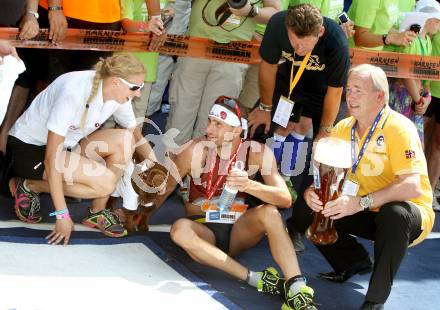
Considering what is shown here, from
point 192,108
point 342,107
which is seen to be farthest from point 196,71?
point 342,107

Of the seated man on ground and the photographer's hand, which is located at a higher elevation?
the photographer's hand

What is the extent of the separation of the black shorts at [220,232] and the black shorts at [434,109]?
8.51 ft

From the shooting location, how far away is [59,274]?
420 cm

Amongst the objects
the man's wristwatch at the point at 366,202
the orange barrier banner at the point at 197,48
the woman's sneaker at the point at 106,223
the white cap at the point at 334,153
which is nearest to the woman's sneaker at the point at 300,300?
the man's wristwatch at the point at 366,202

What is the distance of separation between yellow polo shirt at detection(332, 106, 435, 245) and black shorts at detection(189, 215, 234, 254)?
788mm

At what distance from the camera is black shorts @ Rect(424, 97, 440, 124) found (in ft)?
21.5

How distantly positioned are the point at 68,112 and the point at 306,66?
5.47ft

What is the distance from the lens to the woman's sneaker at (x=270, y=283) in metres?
4.38

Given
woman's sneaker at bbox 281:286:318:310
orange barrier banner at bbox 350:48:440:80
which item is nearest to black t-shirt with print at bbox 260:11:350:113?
orange barrier banner at bbox 350:48:440:80

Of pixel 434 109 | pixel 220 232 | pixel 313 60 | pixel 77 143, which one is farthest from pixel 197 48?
pixel 434 109

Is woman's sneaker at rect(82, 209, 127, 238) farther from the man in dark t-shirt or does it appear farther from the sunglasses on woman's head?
the man in dark t-shirt

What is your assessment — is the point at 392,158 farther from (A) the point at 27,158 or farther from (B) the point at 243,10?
(A) the point at 27,158

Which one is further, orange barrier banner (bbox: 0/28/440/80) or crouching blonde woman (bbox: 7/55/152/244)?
orange barrier banner (bbox: 0/28/440/80)

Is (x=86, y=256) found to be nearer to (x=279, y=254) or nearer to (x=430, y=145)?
(x=279, y=254)
